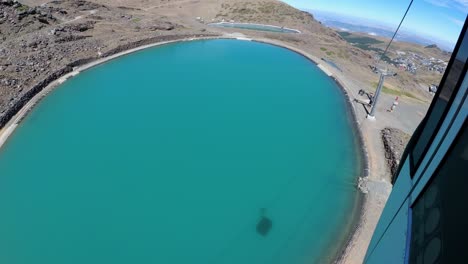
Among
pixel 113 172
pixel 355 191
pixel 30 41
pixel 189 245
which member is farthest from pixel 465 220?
pixel 30 41

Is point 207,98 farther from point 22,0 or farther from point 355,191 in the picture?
point 22,0

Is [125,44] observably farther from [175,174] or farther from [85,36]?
[175,174]

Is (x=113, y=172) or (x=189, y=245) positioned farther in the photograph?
(x=113, y=172)

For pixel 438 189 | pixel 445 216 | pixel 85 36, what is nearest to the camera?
pixel 445 216

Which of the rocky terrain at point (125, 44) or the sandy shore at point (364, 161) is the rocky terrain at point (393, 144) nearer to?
the rocky terrain at point (125, 44)

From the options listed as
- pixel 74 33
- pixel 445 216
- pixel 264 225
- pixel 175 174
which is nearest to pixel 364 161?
pixel 264 225

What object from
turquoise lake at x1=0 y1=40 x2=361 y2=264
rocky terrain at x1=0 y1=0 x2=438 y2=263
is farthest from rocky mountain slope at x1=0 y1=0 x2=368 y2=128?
turquoise lake at x1=0 y1=40 x2=361 y2=264

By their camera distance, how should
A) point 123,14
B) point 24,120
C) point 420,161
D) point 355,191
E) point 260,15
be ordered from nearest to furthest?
point 420,161 → point 355,191 → point 24,120 → point 123,14 → point 260,15
